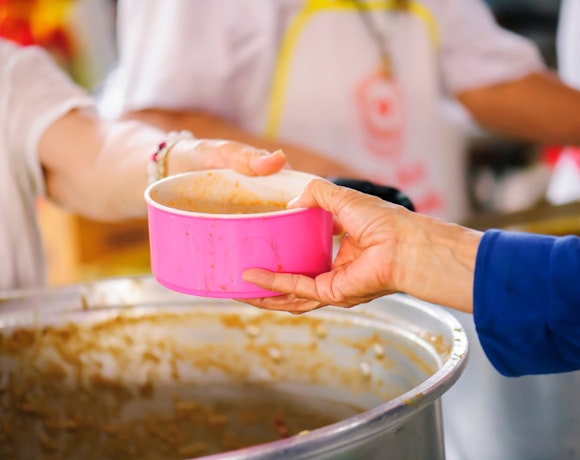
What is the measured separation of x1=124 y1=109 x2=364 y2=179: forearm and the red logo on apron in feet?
0.92

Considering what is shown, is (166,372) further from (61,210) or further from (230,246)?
(61,210)

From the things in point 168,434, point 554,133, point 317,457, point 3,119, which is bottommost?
point 168,434

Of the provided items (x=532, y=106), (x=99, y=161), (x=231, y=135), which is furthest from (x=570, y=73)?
(x=99, y=161)

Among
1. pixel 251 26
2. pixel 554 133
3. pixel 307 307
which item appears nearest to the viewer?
pixel 307 307

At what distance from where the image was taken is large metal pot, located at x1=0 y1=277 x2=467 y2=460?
102 cm

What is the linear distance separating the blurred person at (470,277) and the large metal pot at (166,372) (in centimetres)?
22

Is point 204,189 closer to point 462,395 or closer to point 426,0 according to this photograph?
point 462,395

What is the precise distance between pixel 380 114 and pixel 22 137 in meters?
0.81

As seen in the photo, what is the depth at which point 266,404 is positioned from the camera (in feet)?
3.50

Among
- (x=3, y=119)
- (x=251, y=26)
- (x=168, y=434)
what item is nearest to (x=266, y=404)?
(x=168, y=434)

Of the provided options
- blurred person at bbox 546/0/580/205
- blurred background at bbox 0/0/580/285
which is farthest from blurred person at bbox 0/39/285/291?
blurred person at bbox 546/0/580/205

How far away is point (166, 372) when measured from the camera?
108 cm

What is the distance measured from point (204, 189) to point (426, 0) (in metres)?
1.08

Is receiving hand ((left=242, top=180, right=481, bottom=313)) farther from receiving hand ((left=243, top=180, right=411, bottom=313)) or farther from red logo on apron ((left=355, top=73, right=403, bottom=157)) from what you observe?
red logo on apron ((left=355, top=73, right=403, bottom=157))
